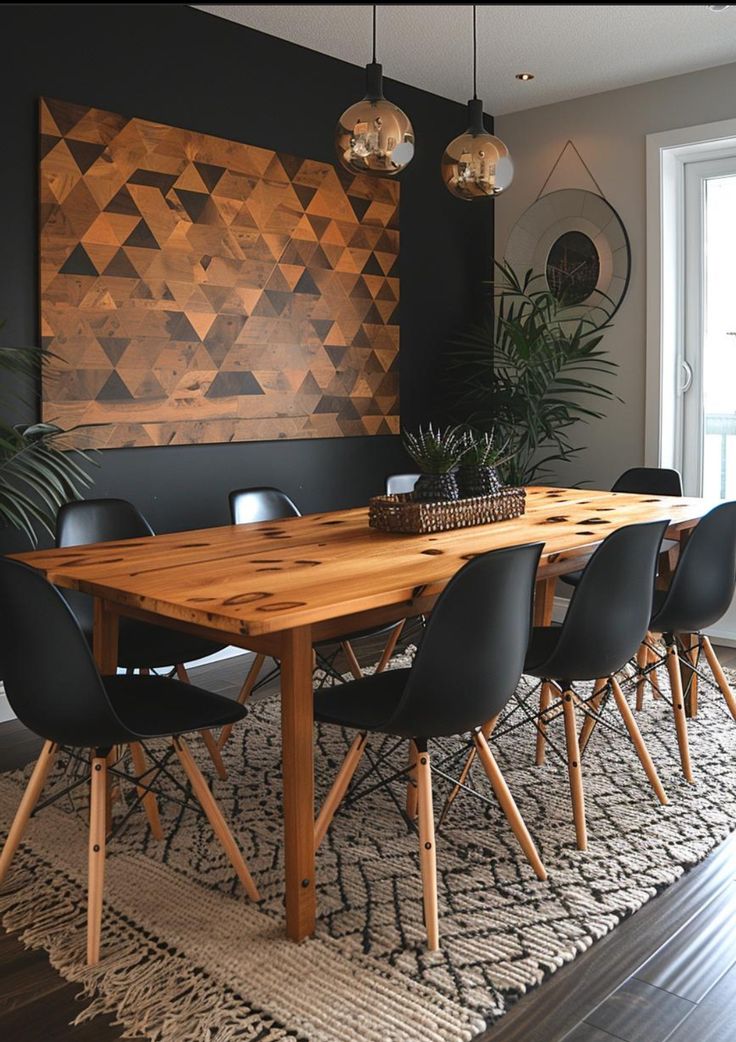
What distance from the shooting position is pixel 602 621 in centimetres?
256

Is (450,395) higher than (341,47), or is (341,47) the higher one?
(341,47)

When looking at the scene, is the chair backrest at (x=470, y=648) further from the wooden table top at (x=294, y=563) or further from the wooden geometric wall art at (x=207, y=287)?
the wooden geometric wall art at (x=207, y=287)

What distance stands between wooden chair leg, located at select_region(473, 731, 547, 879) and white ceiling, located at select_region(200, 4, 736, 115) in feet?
9.38

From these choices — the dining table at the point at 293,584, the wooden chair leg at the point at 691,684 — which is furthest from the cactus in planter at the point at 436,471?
the wooden chair leg at the point at 691,684

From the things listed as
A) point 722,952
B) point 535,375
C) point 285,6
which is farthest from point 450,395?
point 722,952

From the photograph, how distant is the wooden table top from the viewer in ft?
6.46

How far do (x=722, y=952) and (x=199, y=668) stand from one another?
270 cm

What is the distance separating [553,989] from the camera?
77.0 inches

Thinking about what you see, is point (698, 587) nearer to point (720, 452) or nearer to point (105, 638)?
point (105, 638)

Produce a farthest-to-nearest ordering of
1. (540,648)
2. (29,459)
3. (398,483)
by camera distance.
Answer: (398,483), (29,459), (540,648)

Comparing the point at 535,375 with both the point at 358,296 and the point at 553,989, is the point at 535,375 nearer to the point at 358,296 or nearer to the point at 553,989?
the point at 358,296

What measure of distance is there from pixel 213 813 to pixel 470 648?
71cm

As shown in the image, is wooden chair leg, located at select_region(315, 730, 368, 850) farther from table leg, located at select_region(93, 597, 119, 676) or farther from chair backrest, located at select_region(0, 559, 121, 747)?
table leg, located at select_region(93, 597, 119, 676)

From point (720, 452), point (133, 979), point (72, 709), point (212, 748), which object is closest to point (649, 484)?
point (720, 452)
